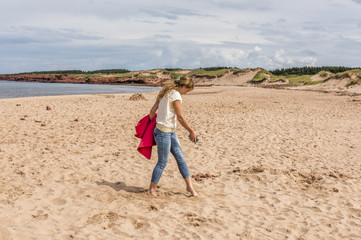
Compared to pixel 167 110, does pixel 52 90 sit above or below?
below

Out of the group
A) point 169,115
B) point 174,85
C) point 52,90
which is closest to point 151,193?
point 169,115

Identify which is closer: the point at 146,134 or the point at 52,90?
the point at 146,134

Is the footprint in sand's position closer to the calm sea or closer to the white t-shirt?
the white t-shirt

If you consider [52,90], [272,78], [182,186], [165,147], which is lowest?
[182,186]

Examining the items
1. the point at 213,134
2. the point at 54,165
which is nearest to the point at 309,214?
the point at 54,165

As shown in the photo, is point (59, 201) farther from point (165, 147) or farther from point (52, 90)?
point (52, 90)

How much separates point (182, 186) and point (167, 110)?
2.00 m

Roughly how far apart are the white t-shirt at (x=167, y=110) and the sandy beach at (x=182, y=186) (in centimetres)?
139

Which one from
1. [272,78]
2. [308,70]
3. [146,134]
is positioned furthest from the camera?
[308,70]

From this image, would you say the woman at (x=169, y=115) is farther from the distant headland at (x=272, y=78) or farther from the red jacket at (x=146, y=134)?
the distant headland at (x=272, y=78)

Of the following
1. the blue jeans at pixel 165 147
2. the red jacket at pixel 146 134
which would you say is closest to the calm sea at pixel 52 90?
the red jacket at pixel 146 134

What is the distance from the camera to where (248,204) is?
5.54m

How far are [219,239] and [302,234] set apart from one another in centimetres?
125

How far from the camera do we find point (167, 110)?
5.20 metres
